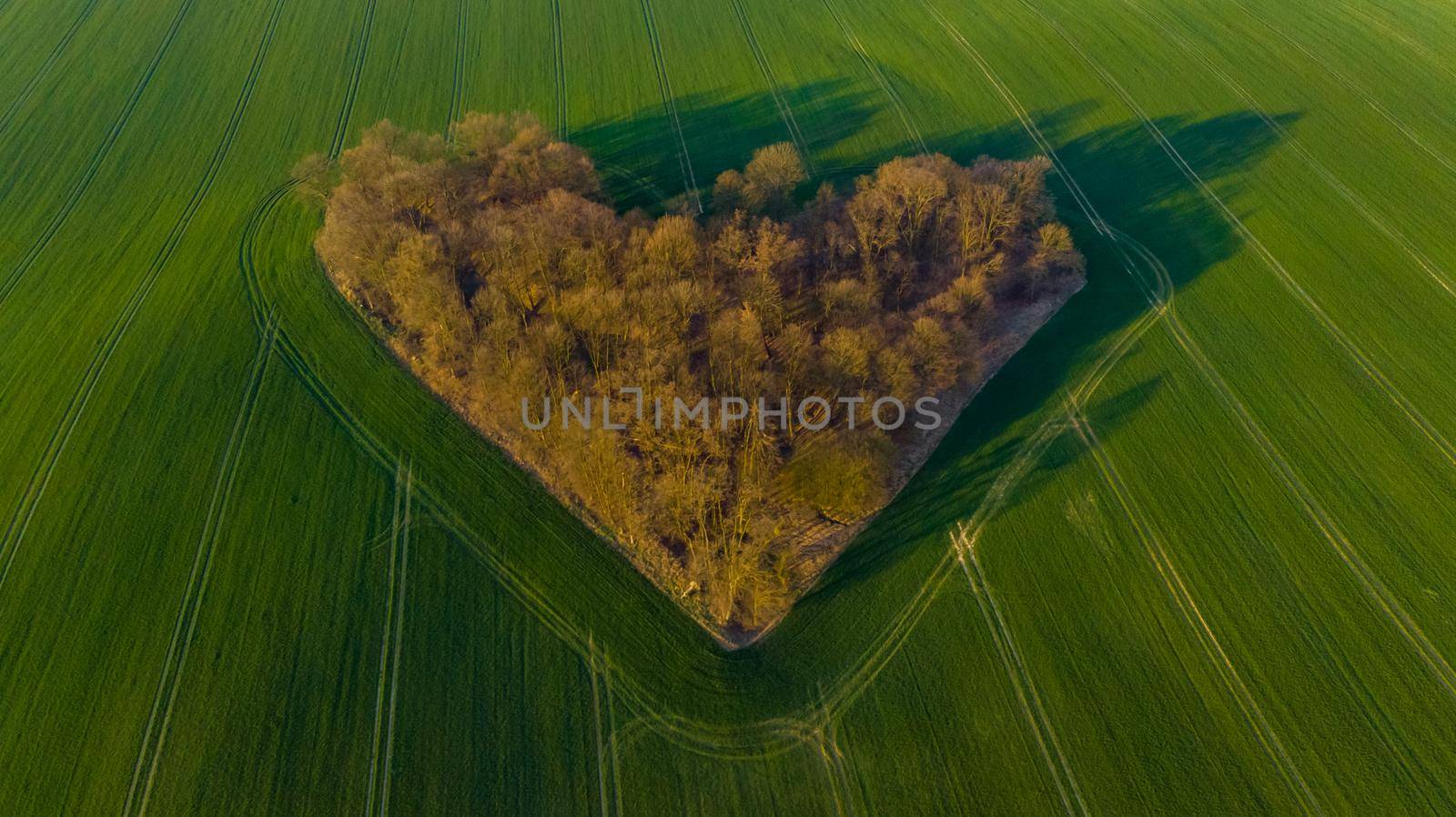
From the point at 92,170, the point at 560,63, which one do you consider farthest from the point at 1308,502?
the point at 92,170

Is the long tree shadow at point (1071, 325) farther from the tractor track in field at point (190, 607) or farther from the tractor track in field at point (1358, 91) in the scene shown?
the tractor track in field at point (190, 607)

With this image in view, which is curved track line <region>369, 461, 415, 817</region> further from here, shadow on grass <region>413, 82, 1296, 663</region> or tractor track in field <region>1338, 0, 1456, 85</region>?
tractor track in field <region>1338, 0, 1456, 85</region>

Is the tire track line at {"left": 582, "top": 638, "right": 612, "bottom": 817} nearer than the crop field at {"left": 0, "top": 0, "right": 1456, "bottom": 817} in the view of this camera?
Yes

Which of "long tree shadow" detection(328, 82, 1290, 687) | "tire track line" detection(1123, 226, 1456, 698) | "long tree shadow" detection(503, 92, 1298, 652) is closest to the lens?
"tire track line" detection(1123, 226, 1456, 698)

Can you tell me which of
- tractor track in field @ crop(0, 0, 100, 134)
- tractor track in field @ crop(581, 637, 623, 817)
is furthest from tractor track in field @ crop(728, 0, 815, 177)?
tractor track in field @ crop(0, 0, 100, 134)

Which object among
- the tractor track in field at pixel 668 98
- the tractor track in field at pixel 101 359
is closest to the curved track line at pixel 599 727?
the tractor track in field at pixel 101 359

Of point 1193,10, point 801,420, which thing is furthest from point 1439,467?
point 1193,10
